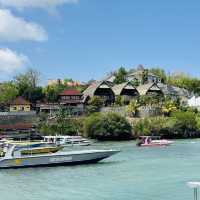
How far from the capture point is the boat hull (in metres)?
52.0

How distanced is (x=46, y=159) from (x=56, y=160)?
1053 mm

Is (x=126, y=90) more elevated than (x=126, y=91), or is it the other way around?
(x=126, y=90)

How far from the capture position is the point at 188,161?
193 ft

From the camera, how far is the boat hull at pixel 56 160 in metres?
52.0

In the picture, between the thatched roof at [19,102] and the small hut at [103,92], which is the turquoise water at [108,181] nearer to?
the thatched roof at [19,102]

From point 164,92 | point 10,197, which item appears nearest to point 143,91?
point 164,92

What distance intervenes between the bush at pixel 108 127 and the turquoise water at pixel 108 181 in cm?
4380

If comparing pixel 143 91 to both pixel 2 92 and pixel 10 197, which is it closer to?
pixel 2 92

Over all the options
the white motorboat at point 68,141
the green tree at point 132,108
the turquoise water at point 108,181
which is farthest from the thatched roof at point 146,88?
the turquoise water at point 108,181

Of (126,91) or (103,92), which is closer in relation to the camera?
(103,92)

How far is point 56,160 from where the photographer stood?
5359 centimetres

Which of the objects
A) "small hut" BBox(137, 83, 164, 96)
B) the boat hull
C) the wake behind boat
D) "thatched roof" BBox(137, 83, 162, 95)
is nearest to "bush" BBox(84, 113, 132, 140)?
"small hut" BBox(137, 83, 164, 96)

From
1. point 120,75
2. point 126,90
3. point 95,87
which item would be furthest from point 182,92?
point 95,87

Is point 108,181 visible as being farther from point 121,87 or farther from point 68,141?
point 121,87
